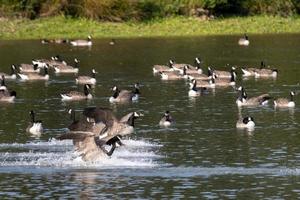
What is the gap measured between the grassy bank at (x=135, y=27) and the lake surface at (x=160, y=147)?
13.5 metres

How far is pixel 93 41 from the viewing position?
200 ft

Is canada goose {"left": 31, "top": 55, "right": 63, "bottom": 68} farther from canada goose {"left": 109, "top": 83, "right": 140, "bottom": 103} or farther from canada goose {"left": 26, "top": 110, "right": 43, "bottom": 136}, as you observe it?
canada goose {"left": 26, "top": 110, "right": 43, "bottom": 136}

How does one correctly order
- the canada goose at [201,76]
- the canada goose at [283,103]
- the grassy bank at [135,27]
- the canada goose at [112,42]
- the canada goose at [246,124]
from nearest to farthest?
the canada goose at [246,124], the canada goose at [283,103], the canada goose at [201,76], the canada goose at [112,42], the grassy bank at [135,27]

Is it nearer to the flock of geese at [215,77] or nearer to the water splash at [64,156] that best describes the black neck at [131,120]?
the water splash at [64,156]

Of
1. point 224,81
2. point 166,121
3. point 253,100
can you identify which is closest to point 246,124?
point 166,121

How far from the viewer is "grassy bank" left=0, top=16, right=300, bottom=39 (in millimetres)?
62938

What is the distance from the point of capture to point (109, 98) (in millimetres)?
39031

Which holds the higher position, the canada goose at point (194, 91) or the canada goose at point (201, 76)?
the canada goose at point (201, 76)

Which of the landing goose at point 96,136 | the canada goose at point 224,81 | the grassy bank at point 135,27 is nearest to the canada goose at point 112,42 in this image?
the grassy bank at point 135,27

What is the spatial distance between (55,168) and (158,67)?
816 inches

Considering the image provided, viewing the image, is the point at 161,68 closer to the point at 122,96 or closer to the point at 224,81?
the point at 224,81

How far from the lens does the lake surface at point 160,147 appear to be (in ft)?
76.2

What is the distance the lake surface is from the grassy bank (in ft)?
44.3

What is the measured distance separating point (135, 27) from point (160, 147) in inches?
1465
